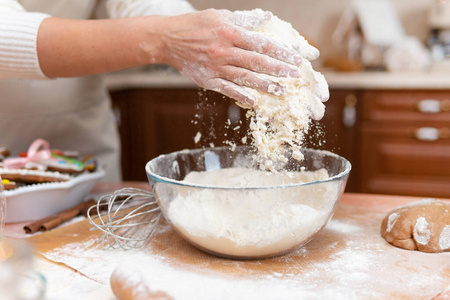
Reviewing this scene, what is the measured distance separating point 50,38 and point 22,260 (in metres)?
0.57

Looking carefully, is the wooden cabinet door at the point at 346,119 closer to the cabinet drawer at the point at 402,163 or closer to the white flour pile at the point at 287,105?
the cabinet drawer at the point at 402,163

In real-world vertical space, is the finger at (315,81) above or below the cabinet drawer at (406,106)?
above

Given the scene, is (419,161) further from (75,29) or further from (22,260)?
(22,260)

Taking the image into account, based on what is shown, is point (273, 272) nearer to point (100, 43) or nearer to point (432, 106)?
point (100, 43)

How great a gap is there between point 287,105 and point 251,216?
19 cm

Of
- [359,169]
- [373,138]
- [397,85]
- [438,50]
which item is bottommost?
[359,169]

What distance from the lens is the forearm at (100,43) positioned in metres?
0.84

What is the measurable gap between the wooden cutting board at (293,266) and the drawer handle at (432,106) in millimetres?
1318

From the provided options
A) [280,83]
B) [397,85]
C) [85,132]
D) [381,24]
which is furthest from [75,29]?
[381,24]

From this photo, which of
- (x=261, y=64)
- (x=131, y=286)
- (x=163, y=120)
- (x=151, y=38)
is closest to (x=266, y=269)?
(x=131, y=286)

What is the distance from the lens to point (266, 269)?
0.69 meters

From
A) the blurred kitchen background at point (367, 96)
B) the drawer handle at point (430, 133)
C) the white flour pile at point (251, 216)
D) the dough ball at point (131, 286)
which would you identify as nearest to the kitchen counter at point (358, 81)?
the blurred kitchen background at point (367, 96)

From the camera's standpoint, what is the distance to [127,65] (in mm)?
895

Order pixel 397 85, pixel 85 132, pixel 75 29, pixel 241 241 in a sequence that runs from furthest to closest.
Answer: pixel 397 85
pixel 85 132
pixel 75 29
pixel 241 241
